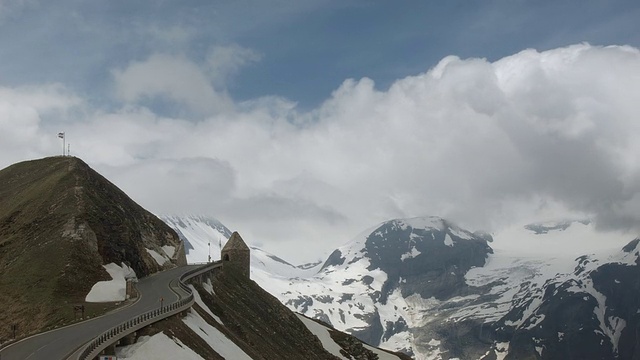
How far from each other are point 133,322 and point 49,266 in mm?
28547

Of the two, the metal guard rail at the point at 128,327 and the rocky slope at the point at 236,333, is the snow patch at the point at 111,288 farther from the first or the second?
the rocky slope at the point at 236,333

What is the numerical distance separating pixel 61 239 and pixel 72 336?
33.9m

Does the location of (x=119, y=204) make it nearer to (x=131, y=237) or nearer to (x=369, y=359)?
(x=131, y=237)

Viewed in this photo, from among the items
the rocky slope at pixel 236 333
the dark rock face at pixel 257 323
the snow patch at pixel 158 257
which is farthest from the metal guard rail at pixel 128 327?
the snow patch at pixel 158 257

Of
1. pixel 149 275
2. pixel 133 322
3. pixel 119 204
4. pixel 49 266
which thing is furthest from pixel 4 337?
pixel 119 204

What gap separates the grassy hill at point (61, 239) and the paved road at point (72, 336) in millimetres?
5324

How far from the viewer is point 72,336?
58.8m

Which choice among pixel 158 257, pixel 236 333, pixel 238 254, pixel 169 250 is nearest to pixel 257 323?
pixel 236 333

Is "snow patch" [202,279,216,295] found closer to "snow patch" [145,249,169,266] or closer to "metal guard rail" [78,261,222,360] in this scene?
"snow patch" [145,249,169,266]

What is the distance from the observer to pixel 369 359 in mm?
141125

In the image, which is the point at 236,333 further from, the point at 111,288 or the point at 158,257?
the point at 158,257

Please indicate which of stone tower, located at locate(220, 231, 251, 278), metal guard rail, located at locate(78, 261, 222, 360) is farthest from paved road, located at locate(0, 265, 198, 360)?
stone tower, located at locate(220, 231, 251, 278)

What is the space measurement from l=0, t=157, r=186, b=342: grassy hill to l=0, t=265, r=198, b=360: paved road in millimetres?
5324

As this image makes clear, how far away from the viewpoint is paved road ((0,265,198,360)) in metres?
52.9
